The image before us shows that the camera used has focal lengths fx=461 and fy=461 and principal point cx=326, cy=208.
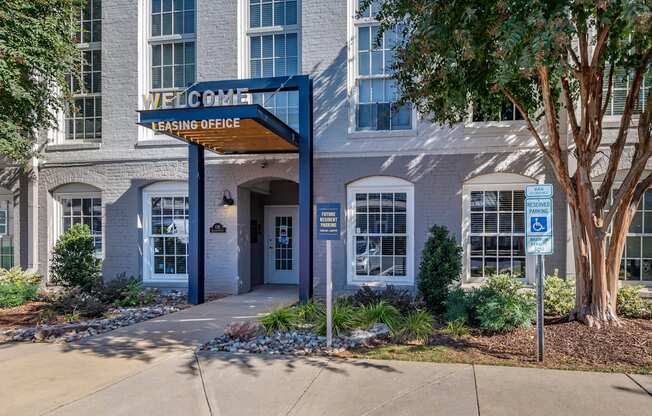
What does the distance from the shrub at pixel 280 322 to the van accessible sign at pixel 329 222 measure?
187 centimetres

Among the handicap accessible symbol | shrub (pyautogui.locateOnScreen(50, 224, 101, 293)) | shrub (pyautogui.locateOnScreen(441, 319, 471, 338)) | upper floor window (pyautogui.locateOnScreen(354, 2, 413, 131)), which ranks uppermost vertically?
upper floor window (pyautogui.locateOnScreen(354, 2, 413, 131))

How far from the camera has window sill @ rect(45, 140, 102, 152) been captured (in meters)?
12.6

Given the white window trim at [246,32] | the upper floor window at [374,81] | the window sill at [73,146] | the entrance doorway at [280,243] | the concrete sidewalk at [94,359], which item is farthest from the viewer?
the entrance doorway at [280,243]

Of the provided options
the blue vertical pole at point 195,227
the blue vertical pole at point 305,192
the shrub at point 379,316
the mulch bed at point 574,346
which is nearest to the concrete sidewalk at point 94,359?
the blue vertical pole at point 195,227

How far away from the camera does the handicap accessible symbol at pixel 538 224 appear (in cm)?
624

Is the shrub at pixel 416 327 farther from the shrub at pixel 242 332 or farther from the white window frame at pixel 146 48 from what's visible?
the white window frame at pixel 146 48

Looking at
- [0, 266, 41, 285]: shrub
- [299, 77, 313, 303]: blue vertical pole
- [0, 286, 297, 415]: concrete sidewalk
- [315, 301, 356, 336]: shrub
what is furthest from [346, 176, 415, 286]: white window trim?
[0, 266, 41, 285]: shrub

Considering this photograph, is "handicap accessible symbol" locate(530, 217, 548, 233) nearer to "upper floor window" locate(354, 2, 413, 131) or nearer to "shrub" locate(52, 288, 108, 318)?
"upper floor window" locate(354, 2, 413, 131)

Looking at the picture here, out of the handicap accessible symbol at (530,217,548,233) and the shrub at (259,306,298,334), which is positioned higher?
the handicap accessible symbol at (530,217,548,233)

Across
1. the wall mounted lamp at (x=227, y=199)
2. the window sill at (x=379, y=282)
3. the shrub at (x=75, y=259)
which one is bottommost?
the window sill at (x=379, y=282)

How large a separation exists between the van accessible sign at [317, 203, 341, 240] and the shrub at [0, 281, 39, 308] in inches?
321

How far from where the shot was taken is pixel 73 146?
41.7ft

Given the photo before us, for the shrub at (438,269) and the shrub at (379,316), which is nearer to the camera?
the shrub at (379,316)

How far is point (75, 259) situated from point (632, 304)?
12.4 metres
